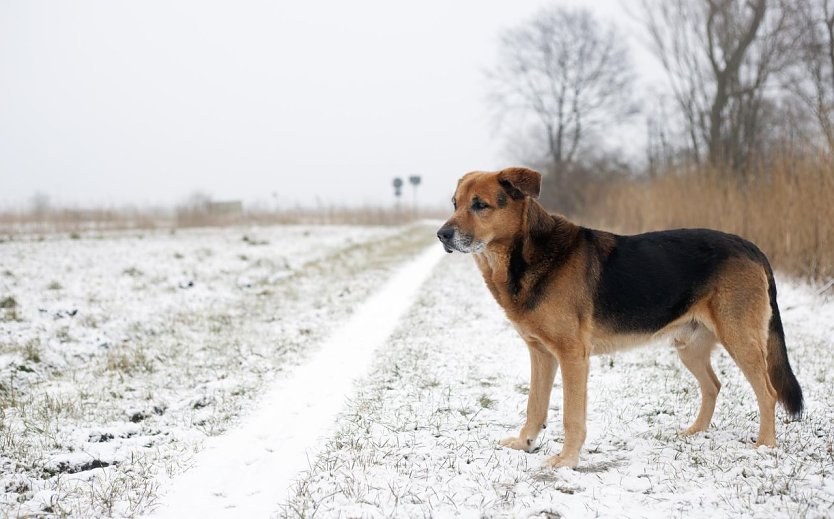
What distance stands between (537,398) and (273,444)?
2385 mm

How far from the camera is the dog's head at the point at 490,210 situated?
4.67 m

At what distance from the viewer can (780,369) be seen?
4.75m

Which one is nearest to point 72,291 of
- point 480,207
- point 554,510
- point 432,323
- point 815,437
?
point 432,323

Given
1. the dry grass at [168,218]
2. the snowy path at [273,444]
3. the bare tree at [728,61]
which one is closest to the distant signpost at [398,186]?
the dry grass at [168,218]

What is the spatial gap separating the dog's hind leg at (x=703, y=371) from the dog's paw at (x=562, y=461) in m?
1.32

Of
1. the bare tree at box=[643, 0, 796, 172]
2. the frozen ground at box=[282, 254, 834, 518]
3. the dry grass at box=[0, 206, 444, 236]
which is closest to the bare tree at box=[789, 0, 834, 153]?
the bare tree at box=[643, 0, 796, 172]

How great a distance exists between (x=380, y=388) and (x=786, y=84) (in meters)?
22.3

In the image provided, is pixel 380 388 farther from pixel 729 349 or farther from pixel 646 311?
pixel 729 349

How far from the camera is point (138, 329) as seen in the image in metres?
9.66

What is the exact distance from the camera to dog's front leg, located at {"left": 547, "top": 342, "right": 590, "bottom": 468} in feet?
14.7

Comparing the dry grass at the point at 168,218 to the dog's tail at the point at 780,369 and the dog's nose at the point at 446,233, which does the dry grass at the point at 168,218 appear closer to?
the dog's nose at the point at 446,233

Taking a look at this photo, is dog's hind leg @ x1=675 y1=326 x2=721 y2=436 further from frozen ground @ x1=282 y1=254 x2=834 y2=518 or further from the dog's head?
the dog's head

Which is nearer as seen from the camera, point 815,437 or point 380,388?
point 815,437

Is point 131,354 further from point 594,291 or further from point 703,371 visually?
point 703,371
